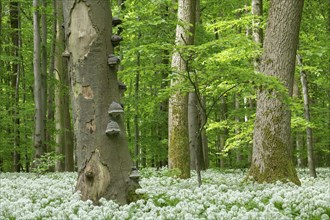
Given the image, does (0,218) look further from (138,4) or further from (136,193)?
(138,4)

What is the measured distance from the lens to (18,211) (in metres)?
5.38

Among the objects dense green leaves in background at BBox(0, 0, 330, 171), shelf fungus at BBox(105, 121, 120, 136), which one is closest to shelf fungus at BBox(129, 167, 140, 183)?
shelf fungus at BBox(105, 121, 120, 136)

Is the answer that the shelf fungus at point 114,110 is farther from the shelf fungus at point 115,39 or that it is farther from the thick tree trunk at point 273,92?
the thick tree trunk at point 273,92

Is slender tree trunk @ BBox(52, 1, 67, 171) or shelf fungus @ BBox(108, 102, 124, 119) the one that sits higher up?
slender tree trunk @ BBox(52, 1, 67, 171)

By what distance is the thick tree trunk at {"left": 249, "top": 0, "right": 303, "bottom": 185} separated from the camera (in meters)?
10.2

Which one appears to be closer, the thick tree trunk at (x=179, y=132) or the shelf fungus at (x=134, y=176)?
the shelf fungus at (x=134, y=176)

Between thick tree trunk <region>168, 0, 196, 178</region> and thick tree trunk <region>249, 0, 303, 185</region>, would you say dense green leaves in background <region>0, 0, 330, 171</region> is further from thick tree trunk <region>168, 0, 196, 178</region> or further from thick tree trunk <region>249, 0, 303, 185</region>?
thick tree trunk <region>168, 0, 196, 178</region>

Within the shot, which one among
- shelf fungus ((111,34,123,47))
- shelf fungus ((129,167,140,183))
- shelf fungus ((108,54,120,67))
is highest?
shelf fungus ((111,34,123,47))

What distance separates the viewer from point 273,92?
10.2m

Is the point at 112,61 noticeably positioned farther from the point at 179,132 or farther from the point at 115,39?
the point at 179,132

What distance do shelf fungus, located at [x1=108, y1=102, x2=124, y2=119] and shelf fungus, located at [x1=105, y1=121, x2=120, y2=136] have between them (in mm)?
120

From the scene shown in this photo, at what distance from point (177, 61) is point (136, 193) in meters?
5.88

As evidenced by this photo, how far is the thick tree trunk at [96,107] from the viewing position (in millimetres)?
6258

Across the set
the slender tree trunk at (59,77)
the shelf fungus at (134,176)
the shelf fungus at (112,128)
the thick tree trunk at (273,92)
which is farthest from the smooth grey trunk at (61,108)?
the shelf fungus at (112,128)
